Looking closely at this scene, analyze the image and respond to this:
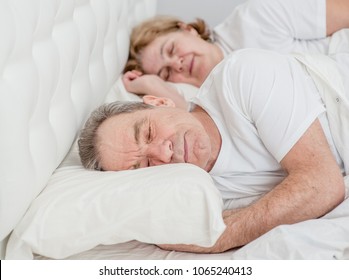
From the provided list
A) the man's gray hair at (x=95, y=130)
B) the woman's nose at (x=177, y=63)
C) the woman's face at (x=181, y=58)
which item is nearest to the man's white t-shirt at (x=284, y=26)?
the woman's face at (x=181, y=58)

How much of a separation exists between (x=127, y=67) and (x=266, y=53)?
83 cm

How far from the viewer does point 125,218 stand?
4.06ft

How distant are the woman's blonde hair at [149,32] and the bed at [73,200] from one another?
2.83 feet

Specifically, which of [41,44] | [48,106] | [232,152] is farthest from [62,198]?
A: [232,152]

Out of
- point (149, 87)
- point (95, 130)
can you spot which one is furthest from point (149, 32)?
point (95, 130)

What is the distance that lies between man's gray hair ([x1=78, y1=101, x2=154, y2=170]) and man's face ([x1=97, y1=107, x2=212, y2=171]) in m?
0.02

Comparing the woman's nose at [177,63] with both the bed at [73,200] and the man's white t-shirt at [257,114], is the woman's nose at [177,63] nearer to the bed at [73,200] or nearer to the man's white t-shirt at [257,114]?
the man's white t-shirt at [257,114]

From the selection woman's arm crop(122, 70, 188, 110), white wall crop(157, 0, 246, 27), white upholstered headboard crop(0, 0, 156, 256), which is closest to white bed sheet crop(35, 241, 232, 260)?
white upholstered headboard crop(0, 0, 156, 256)

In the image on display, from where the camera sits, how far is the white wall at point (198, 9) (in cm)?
269

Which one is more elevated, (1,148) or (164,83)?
(1,148)

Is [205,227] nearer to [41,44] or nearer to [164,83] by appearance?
[41,44]

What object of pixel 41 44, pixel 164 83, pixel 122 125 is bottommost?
pixel 164 83

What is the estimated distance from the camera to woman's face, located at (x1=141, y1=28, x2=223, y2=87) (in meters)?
2.27

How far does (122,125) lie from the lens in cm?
148
